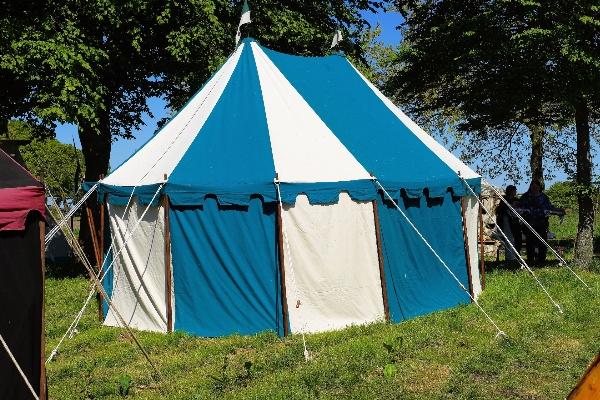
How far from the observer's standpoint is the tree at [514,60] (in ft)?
35.0

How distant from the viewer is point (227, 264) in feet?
25.2

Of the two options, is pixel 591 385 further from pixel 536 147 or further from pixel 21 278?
pixel 536 147

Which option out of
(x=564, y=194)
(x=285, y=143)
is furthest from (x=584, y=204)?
(x=285, y=143)

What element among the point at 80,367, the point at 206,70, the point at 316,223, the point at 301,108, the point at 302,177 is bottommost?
the point at 80,367

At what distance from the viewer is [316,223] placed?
7.79 m

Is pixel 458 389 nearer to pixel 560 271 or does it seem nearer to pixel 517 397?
pixel 517 397

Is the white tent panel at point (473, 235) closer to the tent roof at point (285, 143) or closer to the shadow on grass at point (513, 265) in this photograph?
the tent roof at point (285, 143)

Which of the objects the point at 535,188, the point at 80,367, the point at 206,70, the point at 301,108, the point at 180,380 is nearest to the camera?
the point at 180,380

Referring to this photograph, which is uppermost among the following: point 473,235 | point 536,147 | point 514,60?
point 514,60

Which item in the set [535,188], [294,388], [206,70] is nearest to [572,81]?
[535,188]

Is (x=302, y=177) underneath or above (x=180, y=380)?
above

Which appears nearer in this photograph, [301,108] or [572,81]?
[301,108]

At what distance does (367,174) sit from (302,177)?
85 cm

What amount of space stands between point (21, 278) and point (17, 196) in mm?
566
